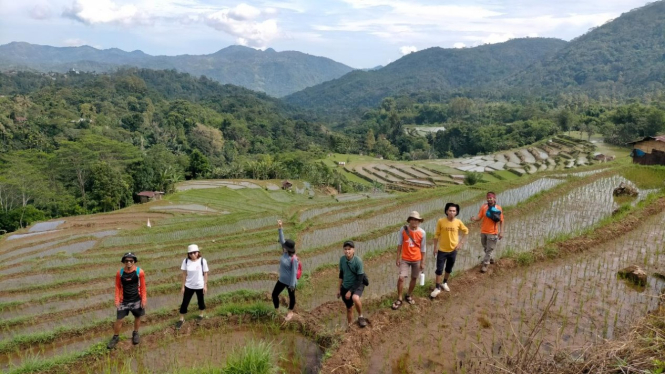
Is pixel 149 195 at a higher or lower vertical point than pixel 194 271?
lower

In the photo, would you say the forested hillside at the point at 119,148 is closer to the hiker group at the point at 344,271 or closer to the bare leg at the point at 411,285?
the hiker group at the point at 344,271

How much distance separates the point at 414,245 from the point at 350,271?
3.95 feet

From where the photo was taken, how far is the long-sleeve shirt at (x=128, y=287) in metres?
6.05

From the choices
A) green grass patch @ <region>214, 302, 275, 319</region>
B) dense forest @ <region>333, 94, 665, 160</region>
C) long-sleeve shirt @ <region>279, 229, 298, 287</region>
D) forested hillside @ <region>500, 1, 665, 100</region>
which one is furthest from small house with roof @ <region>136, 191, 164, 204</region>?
forested hillside @ <region>500, 1, 665, 100</region>

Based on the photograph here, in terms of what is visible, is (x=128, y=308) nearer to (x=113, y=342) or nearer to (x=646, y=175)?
(x=113, y=342)

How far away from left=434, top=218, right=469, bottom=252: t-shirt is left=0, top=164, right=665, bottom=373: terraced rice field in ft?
3.85

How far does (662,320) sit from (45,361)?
902 cm

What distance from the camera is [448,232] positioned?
6633 millimetres

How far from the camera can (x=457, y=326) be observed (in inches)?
249

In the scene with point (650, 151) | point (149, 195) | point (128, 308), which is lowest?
point (149, 195)

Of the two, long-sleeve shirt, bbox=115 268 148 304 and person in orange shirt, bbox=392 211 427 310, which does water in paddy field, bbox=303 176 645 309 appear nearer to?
person in orange shirt, bbox=392 211 427 310

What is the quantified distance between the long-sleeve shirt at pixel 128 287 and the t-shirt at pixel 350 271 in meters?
3.21

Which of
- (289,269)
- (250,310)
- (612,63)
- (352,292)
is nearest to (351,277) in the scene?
(352,292)

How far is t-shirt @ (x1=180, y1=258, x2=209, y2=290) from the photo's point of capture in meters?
6.41
